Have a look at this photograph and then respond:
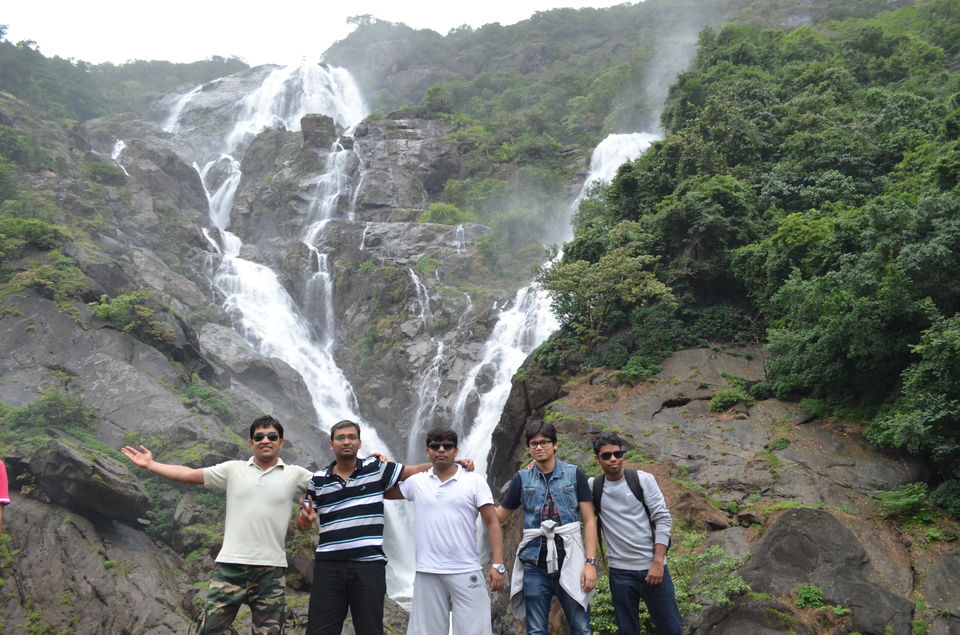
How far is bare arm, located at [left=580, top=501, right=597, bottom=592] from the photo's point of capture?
4.11 m

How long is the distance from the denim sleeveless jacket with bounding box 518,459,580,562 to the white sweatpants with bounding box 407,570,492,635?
0.49 m

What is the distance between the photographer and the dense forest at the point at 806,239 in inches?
387

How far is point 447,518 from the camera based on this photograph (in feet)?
13.3

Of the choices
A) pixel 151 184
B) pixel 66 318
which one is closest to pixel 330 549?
pixel 66 318

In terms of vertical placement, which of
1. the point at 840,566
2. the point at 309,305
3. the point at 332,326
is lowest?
the point at 840,566

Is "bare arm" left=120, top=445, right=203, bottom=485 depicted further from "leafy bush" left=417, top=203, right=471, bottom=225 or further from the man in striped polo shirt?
"leafy bush" left=417, top=203, right=471, bottom=225

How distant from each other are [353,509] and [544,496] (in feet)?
4.53

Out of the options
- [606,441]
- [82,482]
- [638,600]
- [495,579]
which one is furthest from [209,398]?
[638,600]

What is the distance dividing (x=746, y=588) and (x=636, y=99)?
41.3m

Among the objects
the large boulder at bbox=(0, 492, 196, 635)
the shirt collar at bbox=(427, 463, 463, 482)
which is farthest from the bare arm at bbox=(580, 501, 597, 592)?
the large boulder at bbox=(0, 492, 196, 635)

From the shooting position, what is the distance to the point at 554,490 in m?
4.36

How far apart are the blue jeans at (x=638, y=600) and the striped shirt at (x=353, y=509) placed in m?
1.82

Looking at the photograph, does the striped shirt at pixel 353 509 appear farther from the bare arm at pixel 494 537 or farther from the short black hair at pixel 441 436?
the bare arm at pixel 494 537

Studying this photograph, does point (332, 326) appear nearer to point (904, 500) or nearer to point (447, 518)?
point (904, 500)
